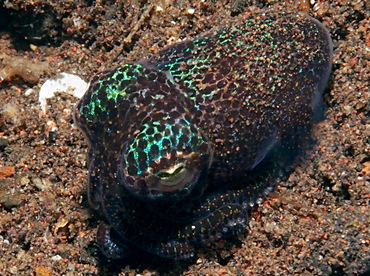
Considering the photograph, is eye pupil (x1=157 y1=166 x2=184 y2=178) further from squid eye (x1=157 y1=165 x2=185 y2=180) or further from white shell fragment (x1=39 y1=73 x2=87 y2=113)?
white shell fragment (x1=39 y1=73 x2=87 y2=113)

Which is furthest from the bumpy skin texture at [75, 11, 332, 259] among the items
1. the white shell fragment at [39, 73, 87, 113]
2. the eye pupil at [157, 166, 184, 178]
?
the white shell fragment at [39, 73, 87, 113]

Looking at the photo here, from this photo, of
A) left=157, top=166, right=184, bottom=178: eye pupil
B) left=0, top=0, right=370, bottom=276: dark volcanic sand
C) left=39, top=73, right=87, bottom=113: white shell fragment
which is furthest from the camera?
left=39, top=73, right=87, bottom=113: white shell fragment

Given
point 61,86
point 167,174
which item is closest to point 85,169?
point 61,86

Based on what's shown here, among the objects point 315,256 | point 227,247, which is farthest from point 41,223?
point 315,256

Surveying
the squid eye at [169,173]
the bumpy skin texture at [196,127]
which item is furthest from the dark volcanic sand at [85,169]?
the squid eye at [169,173]

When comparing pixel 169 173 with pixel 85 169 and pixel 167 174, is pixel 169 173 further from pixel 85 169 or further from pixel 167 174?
pixel 85 169

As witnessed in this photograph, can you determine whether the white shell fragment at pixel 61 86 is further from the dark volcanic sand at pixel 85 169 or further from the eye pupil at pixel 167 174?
the eye pupil at pixel 167 174
